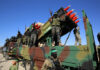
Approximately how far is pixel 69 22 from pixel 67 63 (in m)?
4.00

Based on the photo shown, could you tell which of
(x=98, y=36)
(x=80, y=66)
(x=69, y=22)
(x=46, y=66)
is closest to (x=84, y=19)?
(x=98, y=36)

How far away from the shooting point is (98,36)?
8.41 feet

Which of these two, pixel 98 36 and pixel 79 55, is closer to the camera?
pixel 79 55

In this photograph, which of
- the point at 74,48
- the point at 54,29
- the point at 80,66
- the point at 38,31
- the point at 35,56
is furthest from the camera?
the point at 38,31

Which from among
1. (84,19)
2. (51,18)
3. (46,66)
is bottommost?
(46,66)

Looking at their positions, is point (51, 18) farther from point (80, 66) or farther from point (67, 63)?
point (80, 66)

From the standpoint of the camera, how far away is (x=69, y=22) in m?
6.15

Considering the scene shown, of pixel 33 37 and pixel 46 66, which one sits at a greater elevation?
pixel 33 37

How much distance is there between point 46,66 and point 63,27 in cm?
428

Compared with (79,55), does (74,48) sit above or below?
above

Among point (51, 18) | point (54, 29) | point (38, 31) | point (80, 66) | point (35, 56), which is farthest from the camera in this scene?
point (38, 31)

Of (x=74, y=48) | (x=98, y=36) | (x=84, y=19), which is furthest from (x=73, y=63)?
(x=84, y=19)

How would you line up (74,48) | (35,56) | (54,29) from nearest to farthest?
(74,48) < (35,56) < (54,29)

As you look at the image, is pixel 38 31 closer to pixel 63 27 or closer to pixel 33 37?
pixel 33 37
